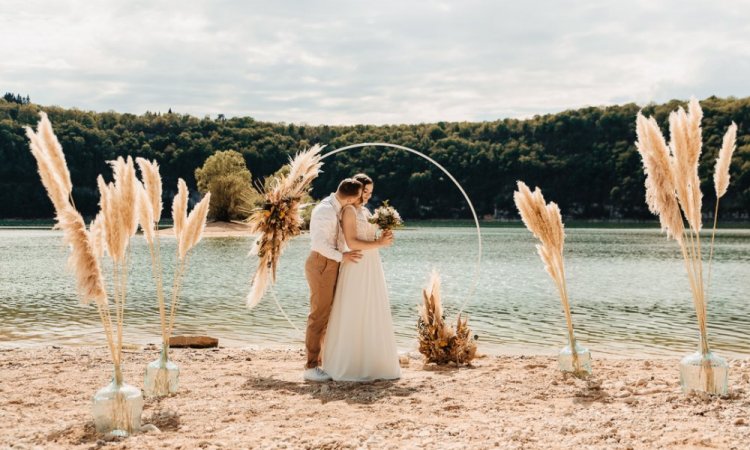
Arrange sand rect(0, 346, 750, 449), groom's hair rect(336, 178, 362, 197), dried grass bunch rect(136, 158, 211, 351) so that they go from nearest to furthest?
sand rect(0, 346, 750, 449), dried grass bunch rect(136, 158, 211, 351), groom's hair rect(336, 178, 362, 197)

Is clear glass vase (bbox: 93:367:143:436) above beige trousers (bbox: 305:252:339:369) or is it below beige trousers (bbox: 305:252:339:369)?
below

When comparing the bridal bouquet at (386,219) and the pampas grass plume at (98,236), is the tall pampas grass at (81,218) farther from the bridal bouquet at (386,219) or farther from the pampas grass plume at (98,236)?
the bridal bouquet at (386,219)

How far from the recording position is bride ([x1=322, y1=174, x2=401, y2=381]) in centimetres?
743

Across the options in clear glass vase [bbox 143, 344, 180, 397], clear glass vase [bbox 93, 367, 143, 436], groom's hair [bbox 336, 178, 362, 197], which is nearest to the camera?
clear glass vase [bbox 93, 367, 143, 436]

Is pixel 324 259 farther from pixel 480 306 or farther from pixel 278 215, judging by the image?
pixel 480 306

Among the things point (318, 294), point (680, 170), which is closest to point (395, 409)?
point (318, 294)

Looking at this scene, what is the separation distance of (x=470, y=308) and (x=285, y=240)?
9589 mm

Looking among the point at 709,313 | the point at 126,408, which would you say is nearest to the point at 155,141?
the point at 709,313

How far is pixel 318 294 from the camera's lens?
7.59 metres

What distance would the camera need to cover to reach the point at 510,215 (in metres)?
116

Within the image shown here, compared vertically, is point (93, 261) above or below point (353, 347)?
above

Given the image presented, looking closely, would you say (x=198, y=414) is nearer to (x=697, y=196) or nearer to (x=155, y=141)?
(x=697, y=196)

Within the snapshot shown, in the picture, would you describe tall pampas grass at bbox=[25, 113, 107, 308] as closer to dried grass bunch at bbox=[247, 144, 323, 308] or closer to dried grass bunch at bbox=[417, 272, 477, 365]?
dried grass bunch at bbox=[247, 144, 323, 308]

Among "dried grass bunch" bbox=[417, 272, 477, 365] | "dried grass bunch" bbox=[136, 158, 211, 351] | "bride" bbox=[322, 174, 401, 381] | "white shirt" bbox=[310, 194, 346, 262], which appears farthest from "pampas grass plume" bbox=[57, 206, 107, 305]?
"dried grass bunch" bbox=[417, 272, 477, 365]
